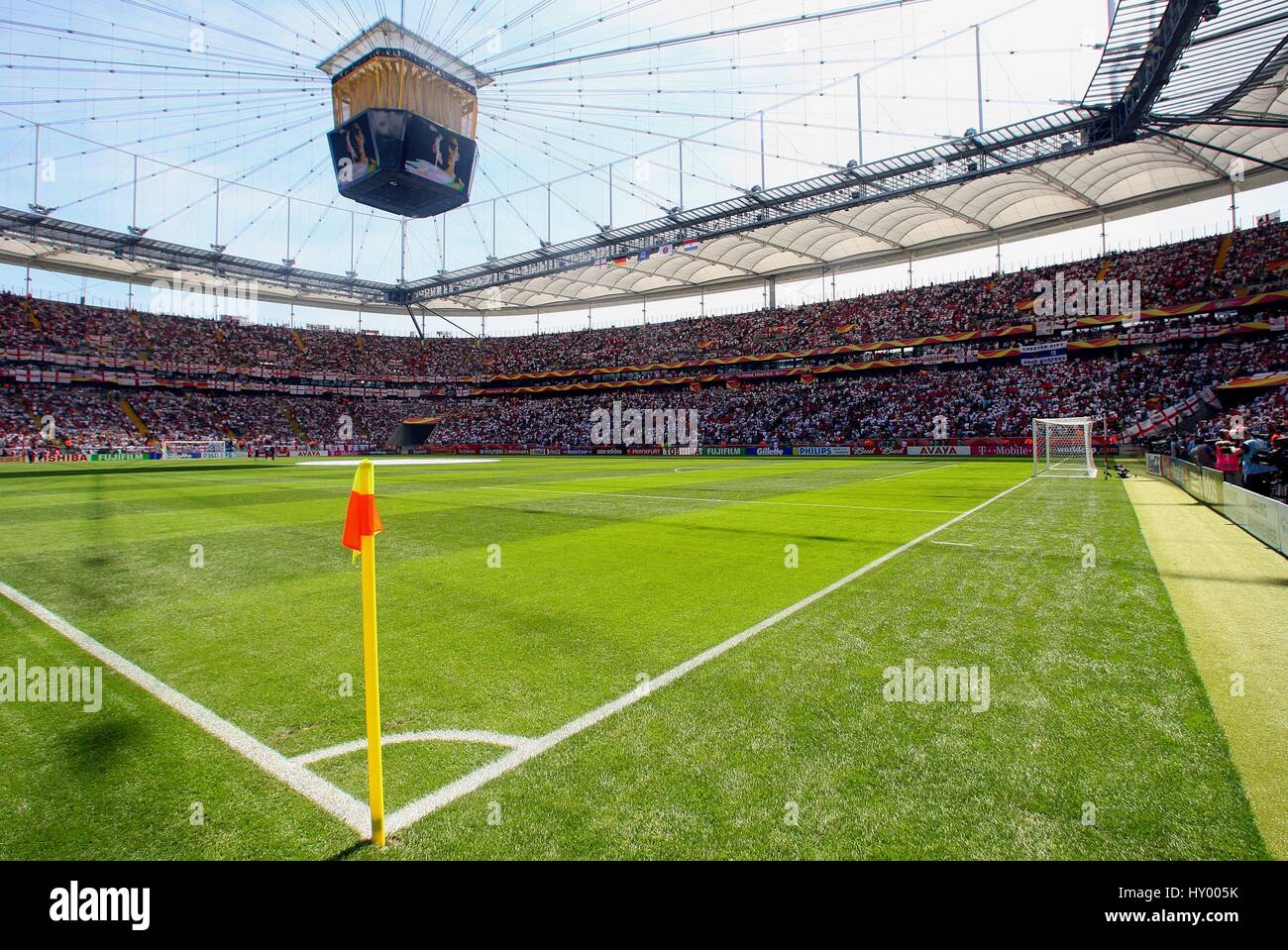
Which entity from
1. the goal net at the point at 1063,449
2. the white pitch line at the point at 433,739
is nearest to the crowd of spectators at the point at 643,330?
the goal net at the point at 1063,449

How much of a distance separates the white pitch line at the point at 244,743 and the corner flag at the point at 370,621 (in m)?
0.24

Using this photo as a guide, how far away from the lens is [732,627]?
19.9 ft

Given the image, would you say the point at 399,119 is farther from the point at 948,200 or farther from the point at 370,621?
the point at 948,200

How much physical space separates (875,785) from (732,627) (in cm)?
277

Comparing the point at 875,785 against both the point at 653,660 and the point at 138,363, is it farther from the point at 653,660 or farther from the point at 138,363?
the point at 138,363

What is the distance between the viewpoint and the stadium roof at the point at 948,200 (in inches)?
905

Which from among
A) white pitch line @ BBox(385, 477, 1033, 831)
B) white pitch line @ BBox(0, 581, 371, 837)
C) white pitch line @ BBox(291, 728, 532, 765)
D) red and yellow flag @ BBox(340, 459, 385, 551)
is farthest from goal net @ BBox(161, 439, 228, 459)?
red and yellow flag @ BBox(340, 459, 385, 551)

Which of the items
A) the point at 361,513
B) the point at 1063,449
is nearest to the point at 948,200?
the point at 1063,449

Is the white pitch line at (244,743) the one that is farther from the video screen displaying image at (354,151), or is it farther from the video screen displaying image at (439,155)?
the video screen displaying image at (354,151)

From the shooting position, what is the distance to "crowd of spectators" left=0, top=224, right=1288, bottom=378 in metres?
46.5

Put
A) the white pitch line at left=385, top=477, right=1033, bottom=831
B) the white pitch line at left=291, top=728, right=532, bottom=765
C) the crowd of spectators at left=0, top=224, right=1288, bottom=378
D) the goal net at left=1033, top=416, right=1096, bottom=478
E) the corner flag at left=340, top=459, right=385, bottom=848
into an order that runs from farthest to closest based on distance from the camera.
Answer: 1. the crowd of spectators at left=0, top=224, right=1288, bottom=378
2. the goal net at left=1033, top=416, right=1096, bottom=478
3. the white pitch line at left=291, top=728, right=532, bottom=765
4. the white pitch line at left=385, top=477, right=1033, bottom=831
5. the corner flag at left=340, top=459, right=385, bottom=848
